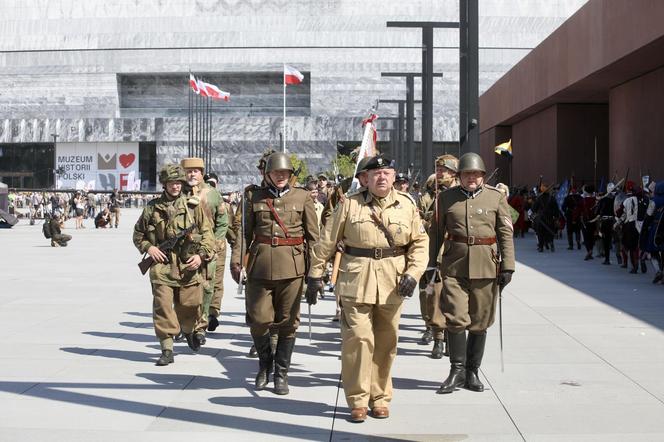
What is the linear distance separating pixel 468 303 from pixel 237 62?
80.2 meters

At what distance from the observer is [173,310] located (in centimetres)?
910

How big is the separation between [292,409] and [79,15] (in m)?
88.3

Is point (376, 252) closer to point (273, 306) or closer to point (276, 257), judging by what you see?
point (276, 257)

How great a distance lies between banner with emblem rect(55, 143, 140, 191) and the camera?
8550 centimetres

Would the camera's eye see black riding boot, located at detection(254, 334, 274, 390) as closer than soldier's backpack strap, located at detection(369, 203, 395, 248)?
No

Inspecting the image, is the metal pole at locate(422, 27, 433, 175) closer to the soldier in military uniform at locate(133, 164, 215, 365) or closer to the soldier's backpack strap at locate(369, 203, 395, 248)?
the soldier in military uniform at locate(133, 164, 215, 365)

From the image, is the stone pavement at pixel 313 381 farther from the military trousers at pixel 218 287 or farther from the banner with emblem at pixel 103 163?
the banner with emblem at pixel 103 163

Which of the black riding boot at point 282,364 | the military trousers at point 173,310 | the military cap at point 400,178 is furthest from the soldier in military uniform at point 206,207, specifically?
the military cap at point 400,178

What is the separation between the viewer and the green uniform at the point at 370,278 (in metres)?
6.75

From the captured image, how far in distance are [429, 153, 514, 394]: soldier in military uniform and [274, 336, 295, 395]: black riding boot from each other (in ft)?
4.14

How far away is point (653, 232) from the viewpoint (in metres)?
16.2

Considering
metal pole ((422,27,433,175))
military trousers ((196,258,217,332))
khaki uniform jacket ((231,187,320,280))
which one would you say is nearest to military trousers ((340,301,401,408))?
khaki uniform jacket ((231,187,320,280))

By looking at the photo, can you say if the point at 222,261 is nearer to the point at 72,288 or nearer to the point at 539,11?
the point at 72,288

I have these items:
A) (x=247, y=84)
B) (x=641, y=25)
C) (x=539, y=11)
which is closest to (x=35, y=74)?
(x=247, y=84)
